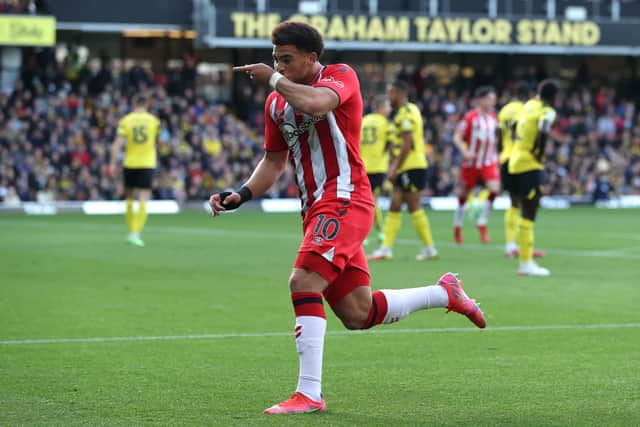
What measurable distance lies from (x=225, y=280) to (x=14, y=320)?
12.8 ft

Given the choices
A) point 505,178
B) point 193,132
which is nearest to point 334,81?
point 505,178

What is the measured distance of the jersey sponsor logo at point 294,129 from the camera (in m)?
6.47

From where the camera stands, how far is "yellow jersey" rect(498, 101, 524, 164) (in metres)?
17.1

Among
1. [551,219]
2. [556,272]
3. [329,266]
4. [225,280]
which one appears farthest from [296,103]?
[551,219]

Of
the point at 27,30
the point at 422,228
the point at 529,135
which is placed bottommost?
the point at 422,228

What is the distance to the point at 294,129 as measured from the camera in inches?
258

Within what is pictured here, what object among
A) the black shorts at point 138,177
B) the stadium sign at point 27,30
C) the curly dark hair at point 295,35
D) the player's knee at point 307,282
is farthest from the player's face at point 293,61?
the stadium sign at point 27,30

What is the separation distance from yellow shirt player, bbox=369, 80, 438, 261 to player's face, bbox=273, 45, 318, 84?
33.7ft

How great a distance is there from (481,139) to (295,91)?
1418 cm

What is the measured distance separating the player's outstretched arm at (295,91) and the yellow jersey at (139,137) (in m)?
14.4

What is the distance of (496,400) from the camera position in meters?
6.68

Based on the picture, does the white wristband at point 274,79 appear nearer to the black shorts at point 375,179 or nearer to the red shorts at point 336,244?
the red shorts at point 336,244

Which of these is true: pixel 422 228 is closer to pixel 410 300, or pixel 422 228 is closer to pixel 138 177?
pixel 138 177

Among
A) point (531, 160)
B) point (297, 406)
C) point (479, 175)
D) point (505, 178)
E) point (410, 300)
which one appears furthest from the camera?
point (479, 175)
